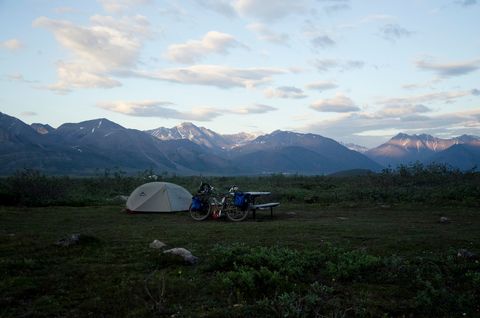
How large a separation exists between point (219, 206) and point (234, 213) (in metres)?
0.79

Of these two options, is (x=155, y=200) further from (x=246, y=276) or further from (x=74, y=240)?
(x=246, y=276)

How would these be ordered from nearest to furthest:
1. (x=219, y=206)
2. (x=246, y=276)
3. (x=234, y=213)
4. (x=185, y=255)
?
1. (x=246, y=276)
2. (x=185, y=255)
3. (x=234, y=213)
4. (x=219, y=206)

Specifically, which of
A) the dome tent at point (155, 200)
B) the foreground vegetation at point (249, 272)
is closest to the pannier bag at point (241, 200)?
the foreground vegetation at point (249, 272)

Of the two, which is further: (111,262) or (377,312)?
(111,262)

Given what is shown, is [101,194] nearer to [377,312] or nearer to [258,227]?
[258,227]

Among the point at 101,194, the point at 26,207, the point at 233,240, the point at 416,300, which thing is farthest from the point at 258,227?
the point at 101,194

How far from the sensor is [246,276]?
761 cm

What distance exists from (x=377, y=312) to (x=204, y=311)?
109 inches

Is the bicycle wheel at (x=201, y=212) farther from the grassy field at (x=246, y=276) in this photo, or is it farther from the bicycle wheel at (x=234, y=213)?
the grassy field at (x=246, y=276)

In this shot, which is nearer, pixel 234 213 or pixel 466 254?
pixel 466 254

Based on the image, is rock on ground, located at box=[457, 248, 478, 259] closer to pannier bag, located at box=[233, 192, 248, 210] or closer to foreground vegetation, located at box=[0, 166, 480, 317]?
foreground vegetation, located at box=[0, 166, 480, 317]

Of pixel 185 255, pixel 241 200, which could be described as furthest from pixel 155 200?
pixel 185 255

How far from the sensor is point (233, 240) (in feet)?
40.9

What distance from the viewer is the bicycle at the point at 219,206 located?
60.4 feet
